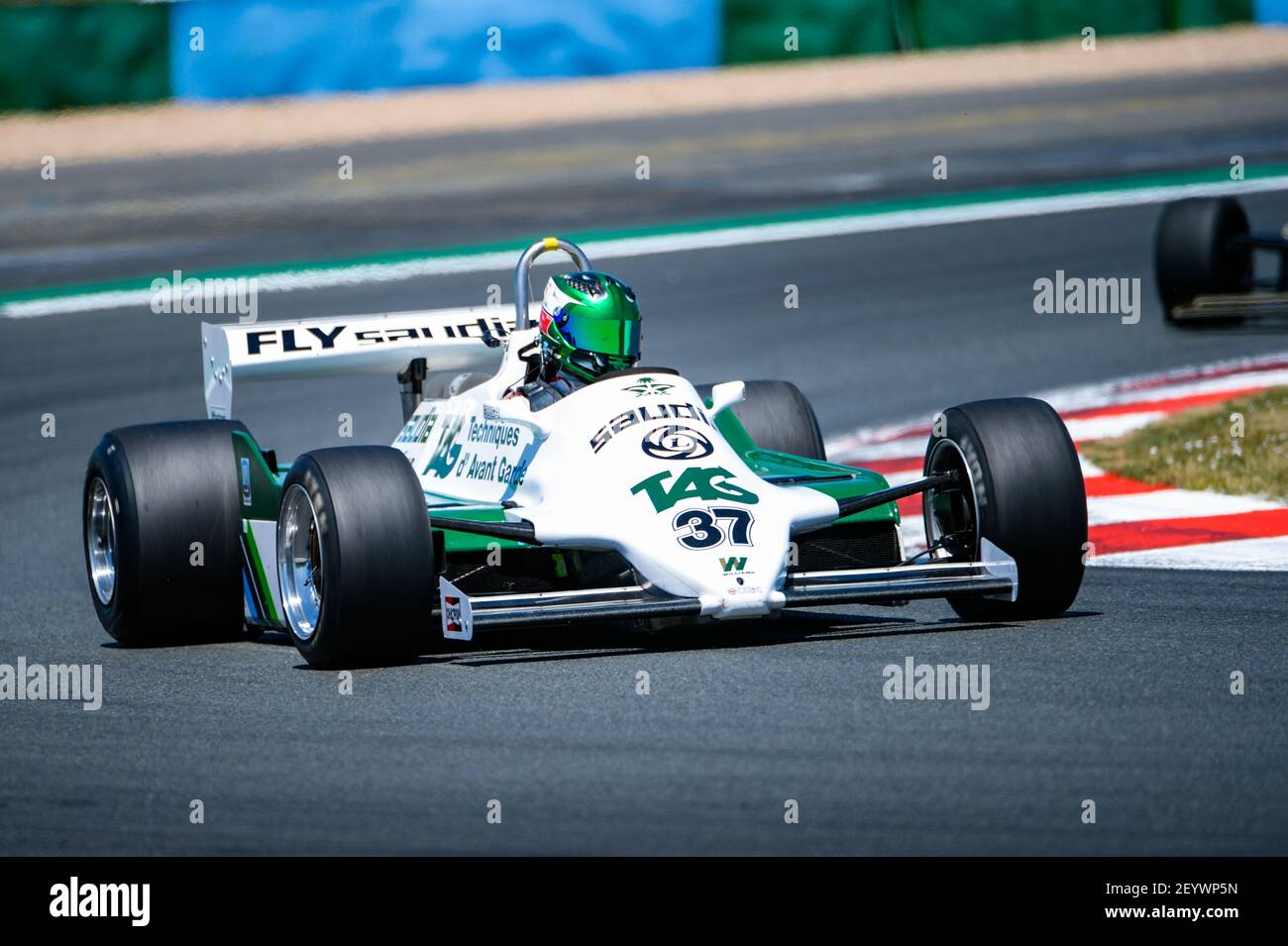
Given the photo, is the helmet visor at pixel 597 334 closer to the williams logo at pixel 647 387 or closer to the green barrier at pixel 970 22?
the williams logo at pixel 647 387

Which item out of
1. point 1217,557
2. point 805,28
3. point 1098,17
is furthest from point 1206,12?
point 1217,557

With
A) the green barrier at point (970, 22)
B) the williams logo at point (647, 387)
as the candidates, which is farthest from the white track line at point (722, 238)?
the williams logo at point (647, 387)

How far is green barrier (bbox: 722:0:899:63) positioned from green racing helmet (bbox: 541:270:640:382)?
2102cm

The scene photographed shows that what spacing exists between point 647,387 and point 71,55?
19297 millimetres

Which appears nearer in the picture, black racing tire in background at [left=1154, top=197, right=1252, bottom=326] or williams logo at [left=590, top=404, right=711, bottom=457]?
williams logo at [left=590, top=404, right=711, bottom=457]

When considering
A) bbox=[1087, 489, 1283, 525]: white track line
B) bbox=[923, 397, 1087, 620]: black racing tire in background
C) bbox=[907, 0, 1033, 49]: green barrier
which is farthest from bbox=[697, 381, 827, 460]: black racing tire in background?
bbox=[907, 0, 1033, 49]: green barrier

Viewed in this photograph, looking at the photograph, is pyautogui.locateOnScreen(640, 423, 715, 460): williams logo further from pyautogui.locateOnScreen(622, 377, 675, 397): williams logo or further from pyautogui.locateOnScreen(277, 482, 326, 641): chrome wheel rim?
pyautogui.locateOnScreen(277, 482, 326, 641): chrome wheel rim

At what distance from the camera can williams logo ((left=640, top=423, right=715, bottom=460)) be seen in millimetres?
7566

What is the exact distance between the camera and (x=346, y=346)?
31.1 feet

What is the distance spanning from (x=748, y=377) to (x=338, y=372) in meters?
5.57

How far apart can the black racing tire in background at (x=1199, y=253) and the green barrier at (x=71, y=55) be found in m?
14.2

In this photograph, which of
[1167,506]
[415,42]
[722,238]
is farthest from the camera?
[415,42]

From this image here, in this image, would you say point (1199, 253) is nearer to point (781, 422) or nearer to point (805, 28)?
point (781, 422)
